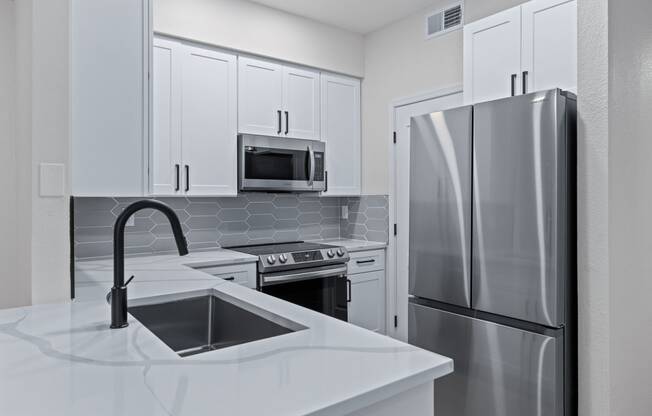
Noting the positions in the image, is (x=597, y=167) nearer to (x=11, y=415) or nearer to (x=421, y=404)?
(x=421, y=404)

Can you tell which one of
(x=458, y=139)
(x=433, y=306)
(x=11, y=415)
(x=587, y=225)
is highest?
(x=458, y=139)

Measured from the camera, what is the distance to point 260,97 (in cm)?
340

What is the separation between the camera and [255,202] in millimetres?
3717

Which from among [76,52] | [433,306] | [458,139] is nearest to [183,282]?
[76,52]

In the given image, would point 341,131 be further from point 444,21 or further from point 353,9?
point 444,21

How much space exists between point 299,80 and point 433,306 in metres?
2.24

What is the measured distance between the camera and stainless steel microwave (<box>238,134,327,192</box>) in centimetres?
327

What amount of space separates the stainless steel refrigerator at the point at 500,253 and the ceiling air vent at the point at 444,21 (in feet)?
4.13

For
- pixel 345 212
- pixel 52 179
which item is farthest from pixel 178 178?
pixel 345 212

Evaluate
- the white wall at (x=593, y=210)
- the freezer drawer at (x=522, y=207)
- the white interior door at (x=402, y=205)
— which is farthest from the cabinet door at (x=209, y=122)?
the white wall at (x=593, y=210)

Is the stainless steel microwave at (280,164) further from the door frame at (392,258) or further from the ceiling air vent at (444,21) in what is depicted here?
the ceiling air vent at (444,21)

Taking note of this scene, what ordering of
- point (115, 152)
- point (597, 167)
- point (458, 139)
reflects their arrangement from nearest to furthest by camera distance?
1. point (115, 152)
2. point (597, 167)
3. point (458, 139)

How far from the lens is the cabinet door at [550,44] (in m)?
2.25

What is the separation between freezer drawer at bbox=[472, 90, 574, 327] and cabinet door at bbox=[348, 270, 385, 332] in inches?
61.1
